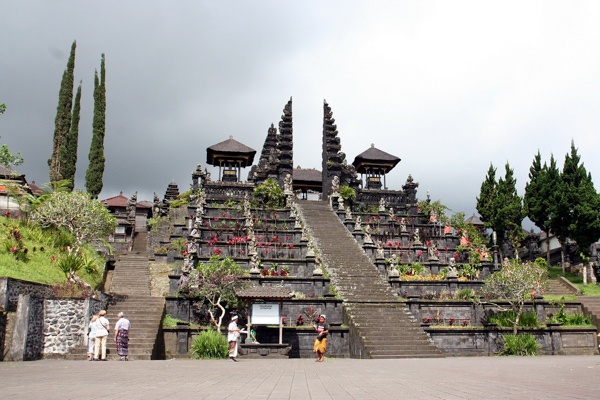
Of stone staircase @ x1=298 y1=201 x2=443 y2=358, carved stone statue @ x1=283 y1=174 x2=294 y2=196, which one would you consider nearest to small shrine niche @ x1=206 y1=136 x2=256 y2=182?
carved stone statue @ x1=283 y1=174 x2=294 y2=196

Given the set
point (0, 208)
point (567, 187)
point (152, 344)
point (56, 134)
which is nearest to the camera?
point (152, 344)

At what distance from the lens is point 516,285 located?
21.1 m

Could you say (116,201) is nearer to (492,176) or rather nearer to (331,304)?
(492,176)

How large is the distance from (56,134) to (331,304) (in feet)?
102

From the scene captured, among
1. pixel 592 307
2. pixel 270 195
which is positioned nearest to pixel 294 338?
pixel 592 307

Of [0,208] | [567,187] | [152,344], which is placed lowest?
[152,344]

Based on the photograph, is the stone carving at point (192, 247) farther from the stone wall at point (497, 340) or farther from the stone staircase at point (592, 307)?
the stone staircase at point (592, 307)

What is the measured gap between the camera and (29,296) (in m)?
16.1

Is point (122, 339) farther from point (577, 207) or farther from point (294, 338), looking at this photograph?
point (577, 207)

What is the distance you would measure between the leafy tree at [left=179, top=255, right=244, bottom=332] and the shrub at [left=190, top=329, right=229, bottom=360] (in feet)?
4.02

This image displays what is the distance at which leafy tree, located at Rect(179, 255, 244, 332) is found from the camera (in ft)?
64.2

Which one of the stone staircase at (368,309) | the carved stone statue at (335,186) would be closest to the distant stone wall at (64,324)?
the stone staircase at (368,309)

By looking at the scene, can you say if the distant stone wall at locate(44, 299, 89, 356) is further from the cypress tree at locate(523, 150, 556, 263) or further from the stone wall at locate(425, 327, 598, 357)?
the cypress tree at locate(523, 150, 556, 263)

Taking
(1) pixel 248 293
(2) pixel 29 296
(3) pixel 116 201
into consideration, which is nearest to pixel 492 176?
(1) pixel 248 293
